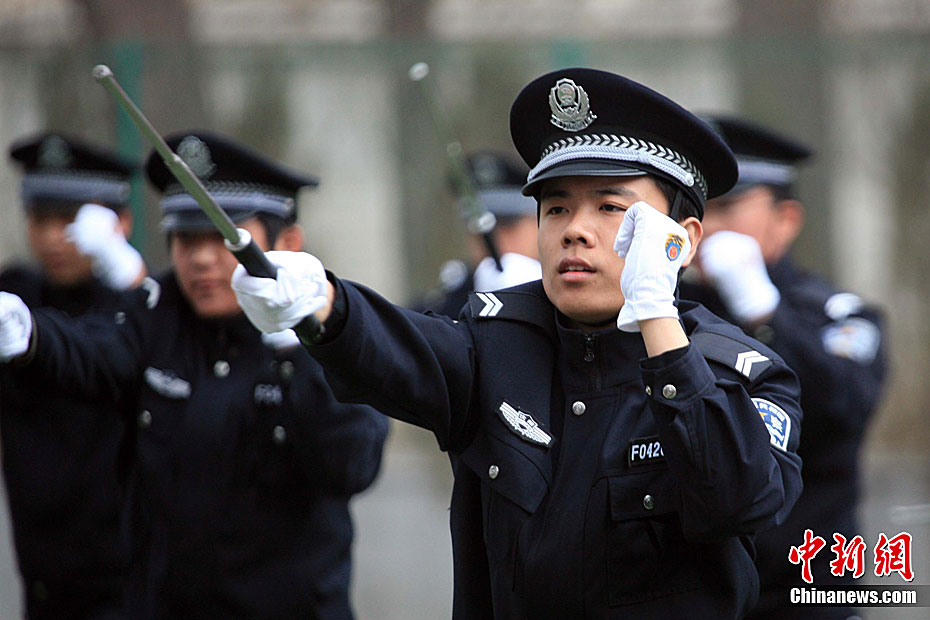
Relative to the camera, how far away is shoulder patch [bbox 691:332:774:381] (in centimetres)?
267

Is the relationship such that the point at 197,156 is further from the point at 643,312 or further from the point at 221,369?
the point at 643,312

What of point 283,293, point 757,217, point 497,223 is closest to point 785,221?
point 757,217

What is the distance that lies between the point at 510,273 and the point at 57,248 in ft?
5.69

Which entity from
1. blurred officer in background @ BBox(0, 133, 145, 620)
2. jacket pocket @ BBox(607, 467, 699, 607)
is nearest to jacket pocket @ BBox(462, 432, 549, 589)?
jacket pocket @ BBox(607, 467, 699, 607)

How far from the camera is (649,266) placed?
251 cm

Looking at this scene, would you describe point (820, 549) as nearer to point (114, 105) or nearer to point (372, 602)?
point (372, 602)

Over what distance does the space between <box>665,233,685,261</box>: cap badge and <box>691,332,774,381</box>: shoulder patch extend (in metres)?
0.22

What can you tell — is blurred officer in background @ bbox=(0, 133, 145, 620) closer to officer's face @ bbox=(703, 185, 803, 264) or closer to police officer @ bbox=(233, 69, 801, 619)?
police officer @ bbox=(233, 69, 801, 619)

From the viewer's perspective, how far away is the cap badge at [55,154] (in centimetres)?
512

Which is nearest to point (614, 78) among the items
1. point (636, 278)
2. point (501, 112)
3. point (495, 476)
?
point (636, 278)

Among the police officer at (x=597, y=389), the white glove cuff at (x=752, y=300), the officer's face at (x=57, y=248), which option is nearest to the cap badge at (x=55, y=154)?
the officer's face at (x=57, y=248)

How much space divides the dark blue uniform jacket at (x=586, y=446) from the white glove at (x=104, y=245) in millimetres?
2609

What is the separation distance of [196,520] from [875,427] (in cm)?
582

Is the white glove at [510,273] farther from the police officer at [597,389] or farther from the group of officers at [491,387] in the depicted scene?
the police officer at [597,389]
